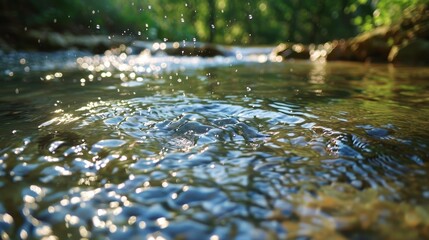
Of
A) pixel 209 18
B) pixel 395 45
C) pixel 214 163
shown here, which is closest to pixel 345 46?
pixel 395 45

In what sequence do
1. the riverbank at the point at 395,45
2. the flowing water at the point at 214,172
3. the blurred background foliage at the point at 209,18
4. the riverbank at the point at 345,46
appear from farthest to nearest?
the blurred background foliage at the point at 209,18 → the riverbank at the point at 345,46 → the riverbank at the point at 395,45 → the flowing water at the point at 214,172

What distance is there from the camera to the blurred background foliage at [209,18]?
1791cm

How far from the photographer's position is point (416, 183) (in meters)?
2.18

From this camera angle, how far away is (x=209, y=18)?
46281 mm

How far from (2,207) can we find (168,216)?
3.13 feet

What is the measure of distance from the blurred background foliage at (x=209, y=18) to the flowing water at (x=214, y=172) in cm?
832

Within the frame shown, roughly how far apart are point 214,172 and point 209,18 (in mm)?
46136

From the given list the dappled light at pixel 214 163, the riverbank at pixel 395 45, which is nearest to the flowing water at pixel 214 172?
the dappled light at pixel 214 163

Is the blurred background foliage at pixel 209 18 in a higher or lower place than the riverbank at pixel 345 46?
higher

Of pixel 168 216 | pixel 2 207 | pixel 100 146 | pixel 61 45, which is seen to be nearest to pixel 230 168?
pixel 168 216

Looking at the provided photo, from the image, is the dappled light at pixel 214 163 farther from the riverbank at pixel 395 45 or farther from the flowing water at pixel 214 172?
the riverbank at pixel 395 45

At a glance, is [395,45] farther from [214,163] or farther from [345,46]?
[214,163]

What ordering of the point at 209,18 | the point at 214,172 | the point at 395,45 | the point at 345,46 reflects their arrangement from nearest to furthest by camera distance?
the point at 214,172, the point at 395,45, the point at 345,46, the point at 209,18

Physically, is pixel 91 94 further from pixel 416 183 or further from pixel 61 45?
pixel 61 45
